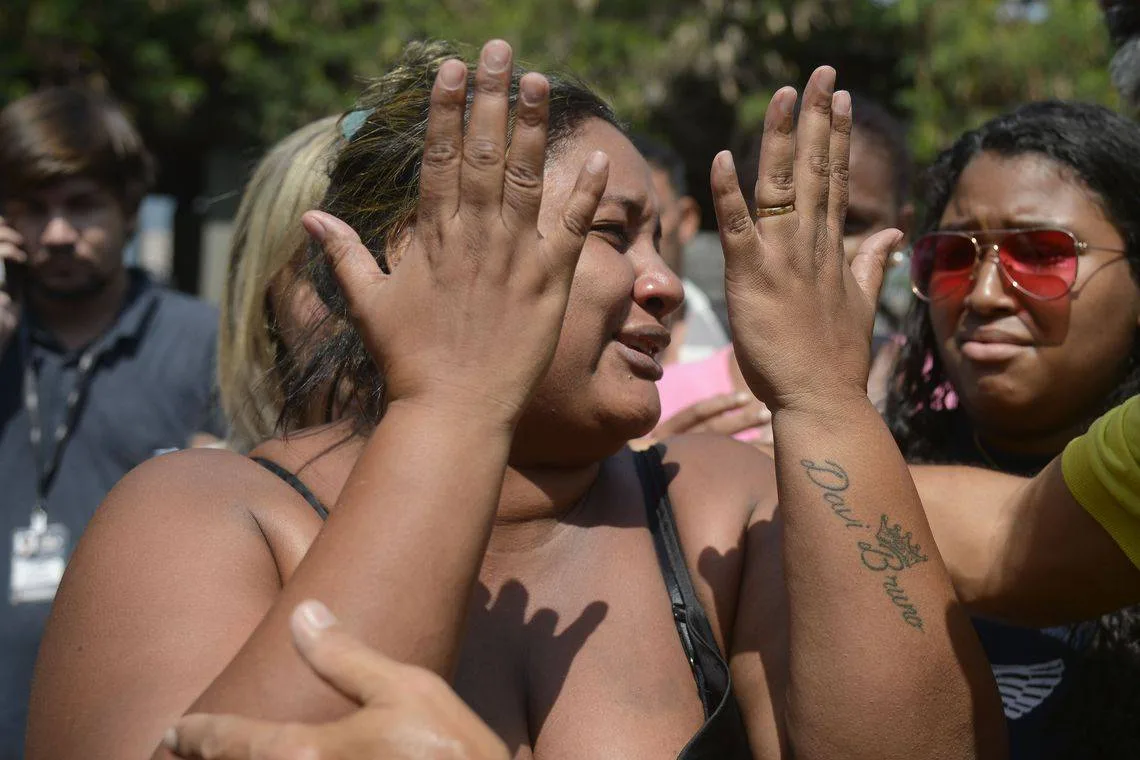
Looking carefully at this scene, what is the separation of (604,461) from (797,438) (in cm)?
50

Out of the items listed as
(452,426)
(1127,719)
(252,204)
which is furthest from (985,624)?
(252,204)

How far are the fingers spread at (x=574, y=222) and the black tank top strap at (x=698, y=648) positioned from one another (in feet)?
1.95

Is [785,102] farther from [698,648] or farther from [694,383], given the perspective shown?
[694,383]

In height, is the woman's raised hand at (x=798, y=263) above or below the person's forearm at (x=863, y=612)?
above

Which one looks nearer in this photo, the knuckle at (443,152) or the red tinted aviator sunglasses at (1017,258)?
the knuckle at (443,152)

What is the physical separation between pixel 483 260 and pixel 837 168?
1.78 ft

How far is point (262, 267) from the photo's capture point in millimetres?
2699

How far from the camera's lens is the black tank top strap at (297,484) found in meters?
1.80

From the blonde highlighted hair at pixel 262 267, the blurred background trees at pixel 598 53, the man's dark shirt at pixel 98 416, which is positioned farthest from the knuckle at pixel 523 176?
the blurred background trees at pixel 598 53

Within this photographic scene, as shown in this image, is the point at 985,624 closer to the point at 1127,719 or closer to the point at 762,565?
the point at 1127,719

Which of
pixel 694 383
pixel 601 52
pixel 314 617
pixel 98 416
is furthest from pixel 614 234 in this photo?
pixel 601 52

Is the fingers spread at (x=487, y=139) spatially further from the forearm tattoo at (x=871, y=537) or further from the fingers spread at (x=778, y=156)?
the forearm tattoo at (x=871, y=537)

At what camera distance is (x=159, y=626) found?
1539 mm

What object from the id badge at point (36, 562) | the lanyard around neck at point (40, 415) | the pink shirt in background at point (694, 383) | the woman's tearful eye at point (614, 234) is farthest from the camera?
the lanyard around neck at point (40, 415)
